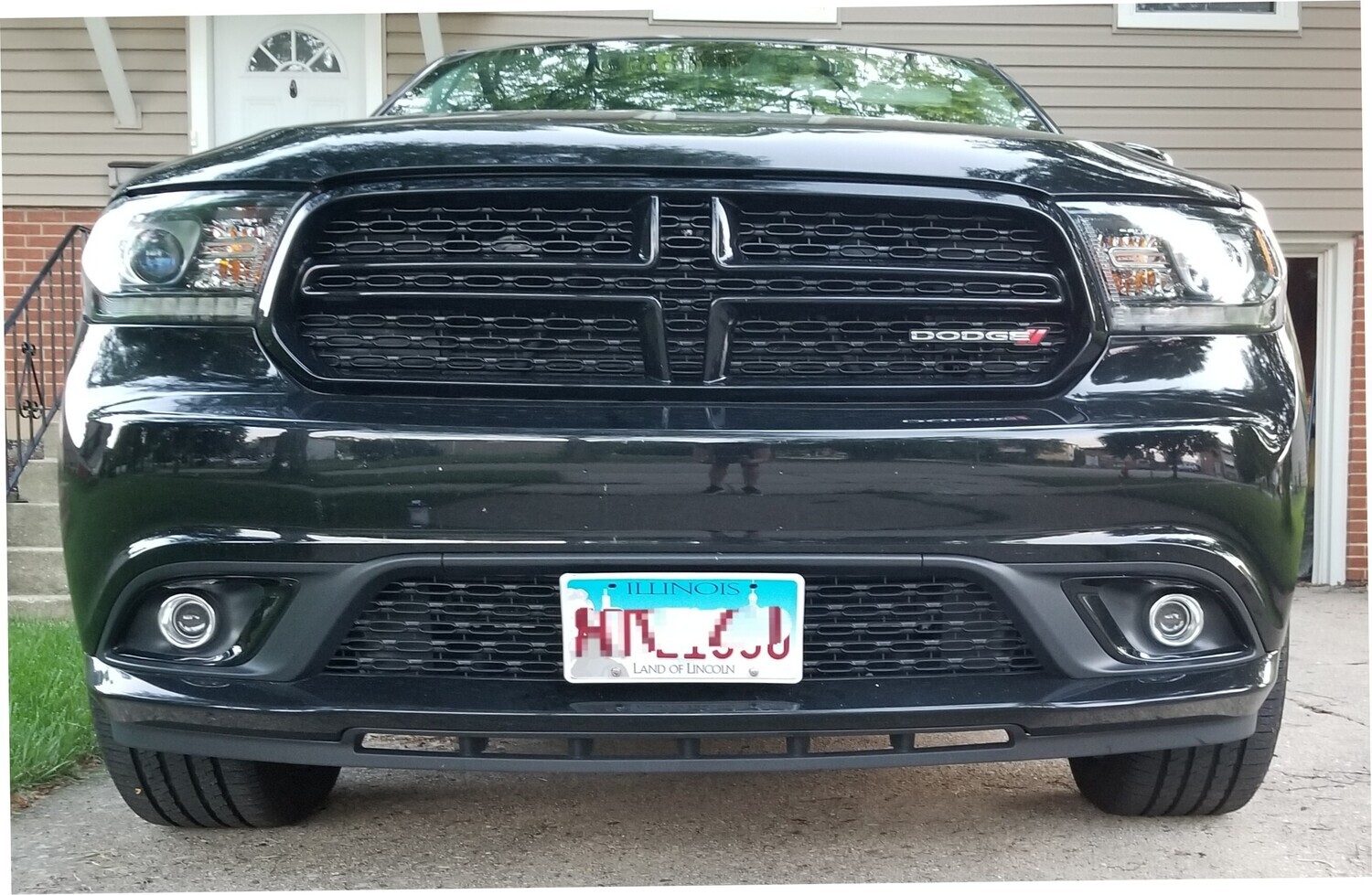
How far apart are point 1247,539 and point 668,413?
956 millimetres

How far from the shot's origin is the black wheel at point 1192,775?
2348mm

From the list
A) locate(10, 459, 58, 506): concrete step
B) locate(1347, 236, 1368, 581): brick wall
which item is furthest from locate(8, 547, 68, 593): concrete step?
locate(1347, 236, 1368, 581): brick wall

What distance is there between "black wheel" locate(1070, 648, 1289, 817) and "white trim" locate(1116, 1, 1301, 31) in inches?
233

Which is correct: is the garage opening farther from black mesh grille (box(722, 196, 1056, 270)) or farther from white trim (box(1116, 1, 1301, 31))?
black mesh grille (box(722, 196, 1056, 270))

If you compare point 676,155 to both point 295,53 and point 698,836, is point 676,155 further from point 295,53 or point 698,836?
point 295,53

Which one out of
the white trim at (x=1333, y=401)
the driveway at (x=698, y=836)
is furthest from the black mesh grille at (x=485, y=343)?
the white trim at (x=1333, y=401)

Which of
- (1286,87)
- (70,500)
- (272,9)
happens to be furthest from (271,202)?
(1286,87)

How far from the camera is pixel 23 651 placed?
411 centimetres

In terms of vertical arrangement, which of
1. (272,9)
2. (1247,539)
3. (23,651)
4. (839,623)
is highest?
(272,9)

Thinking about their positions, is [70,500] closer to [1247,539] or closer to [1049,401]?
[1049,401]

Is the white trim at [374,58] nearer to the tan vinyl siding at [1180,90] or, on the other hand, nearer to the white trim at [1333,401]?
the tan vinyl siding at [1180,90]

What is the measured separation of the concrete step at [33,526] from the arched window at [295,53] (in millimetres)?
3407

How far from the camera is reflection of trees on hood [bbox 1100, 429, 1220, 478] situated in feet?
6.27

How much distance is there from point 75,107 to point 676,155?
21.5 ft
